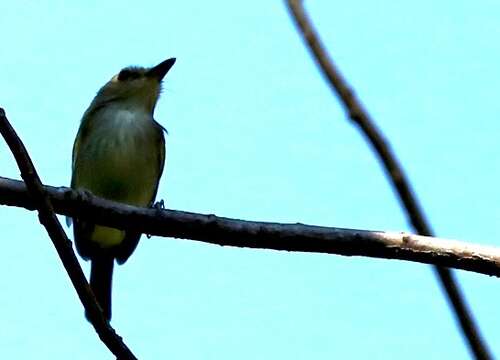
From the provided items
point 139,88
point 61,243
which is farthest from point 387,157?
point 139,88

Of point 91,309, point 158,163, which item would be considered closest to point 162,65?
point 158,163

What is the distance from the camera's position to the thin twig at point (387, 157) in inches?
41.6

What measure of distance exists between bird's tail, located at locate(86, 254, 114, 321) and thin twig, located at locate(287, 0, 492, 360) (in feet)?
14.9

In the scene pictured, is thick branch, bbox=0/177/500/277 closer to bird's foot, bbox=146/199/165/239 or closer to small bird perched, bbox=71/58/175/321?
bird's foot, bbox=146/199/165/239

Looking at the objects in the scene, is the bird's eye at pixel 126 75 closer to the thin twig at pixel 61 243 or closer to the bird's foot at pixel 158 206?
the bird's foot at pixel 158 206

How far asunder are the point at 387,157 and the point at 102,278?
504 centimetres

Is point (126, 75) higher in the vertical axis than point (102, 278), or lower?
higher

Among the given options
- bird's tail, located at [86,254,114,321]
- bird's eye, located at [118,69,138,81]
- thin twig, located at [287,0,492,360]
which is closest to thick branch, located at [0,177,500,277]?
thin twig, located at [287,0,492,360]

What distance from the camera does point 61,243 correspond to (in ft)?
7.79

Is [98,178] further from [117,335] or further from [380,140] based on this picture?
[380,140]

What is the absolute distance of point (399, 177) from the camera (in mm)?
1121

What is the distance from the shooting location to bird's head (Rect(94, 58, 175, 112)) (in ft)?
21.5

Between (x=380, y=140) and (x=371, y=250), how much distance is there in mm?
1613

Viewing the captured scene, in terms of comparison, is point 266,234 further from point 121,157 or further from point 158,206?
point 121,157
